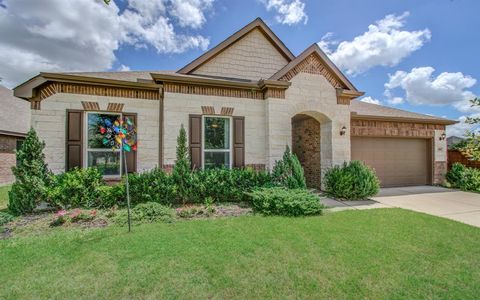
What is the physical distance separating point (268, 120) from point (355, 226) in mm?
4389

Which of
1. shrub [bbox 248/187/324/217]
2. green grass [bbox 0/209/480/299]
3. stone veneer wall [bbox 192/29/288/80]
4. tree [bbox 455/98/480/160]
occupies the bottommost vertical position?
green grass [bbox 0/209/480/299]

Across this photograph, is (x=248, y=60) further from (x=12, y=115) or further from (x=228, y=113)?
(x=12, y=115)

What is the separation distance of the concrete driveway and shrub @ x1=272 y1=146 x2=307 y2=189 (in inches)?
116

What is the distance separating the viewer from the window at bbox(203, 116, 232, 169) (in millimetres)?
7871

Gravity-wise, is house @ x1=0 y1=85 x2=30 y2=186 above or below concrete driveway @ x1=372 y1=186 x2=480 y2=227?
above

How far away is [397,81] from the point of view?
22.3 metres

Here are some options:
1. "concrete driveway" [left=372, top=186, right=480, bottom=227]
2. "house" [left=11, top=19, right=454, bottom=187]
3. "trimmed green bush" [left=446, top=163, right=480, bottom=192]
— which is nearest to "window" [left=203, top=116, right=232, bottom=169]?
"house" [left=11, top=19, right=454, bottom=187]

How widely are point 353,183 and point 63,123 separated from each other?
31.2 feet

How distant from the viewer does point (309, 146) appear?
1012cm

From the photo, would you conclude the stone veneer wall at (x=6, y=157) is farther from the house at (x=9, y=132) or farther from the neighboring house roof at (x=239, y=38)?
the neighboring house roof at (x=239, y=38)

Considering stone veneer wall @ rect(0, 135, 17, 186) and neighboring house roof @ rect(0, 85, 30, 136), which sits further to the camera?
neighboring house roof @ rect(0, 85, 30, 136)

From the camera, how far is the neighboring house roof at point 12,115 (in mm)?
12318

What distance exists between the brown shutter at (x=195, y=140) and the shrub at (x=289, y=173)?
2.62m

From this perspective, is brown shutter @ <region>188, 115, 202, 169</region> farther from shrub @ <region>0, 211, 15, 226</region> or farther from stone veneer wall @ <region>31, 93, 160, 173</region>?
shrub @ <region>0, 211, 15, 226</region>
